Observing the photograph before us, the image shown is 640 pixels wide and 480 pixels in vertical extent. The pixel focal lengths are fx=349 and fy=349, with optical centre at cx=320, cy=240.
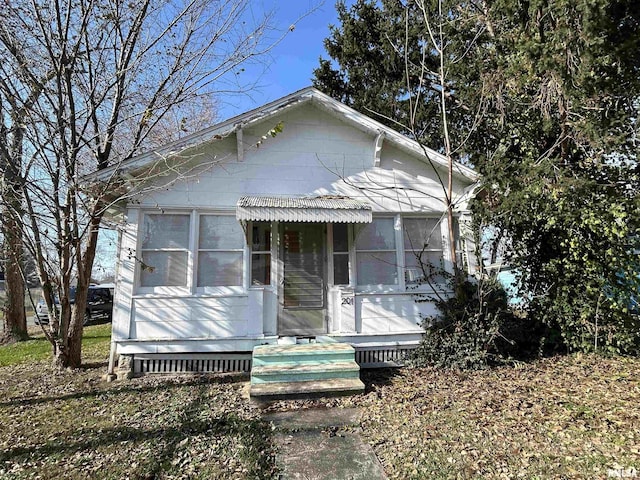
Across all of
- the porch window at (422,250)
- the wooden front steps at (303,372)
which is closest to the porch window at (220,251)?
the wooden front steps at (303,372)

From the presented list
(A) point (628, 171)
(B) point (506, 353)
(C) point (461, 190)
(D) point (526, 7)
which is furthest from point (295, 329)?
(D) point (526, 7)

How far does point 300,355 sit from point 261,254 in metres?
2.17

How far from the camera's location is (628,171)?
6.01 metres

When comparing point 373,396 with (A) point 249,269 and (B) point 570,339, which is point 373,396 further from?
(B) point 570,339

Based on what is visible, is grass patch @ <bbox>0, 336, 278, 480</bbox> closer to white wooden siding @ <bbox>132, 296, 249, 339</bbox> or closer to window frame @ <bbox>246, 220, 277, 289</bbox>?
white wooden siding @ <bbox>132, 296, 249, 339</bbox>

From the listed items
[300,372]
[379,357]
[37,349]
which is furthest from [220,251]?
[37,349]

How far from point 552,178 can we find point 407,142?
8.96 ft

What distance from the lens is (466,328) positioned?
6434 millimetres

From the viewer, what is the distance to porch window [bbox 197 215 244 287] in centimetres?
673

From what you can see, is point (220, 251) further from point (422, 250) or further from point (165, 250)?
point (422, 250)

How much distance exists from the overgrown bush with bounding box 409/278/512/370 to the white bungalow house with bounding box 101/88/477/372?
32cm

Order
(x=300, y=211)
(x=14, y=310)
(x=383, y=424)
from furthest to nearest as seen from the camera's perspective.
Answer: (x=14, y=310) < (x=300, y=211) < (x=383, y=424)

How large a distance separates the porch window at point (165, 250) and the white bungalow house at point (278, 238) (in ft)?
0.07

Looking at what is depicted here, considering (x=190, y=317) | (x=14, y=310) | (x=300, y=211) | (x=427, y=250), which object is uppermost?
(x=300, y=211)
